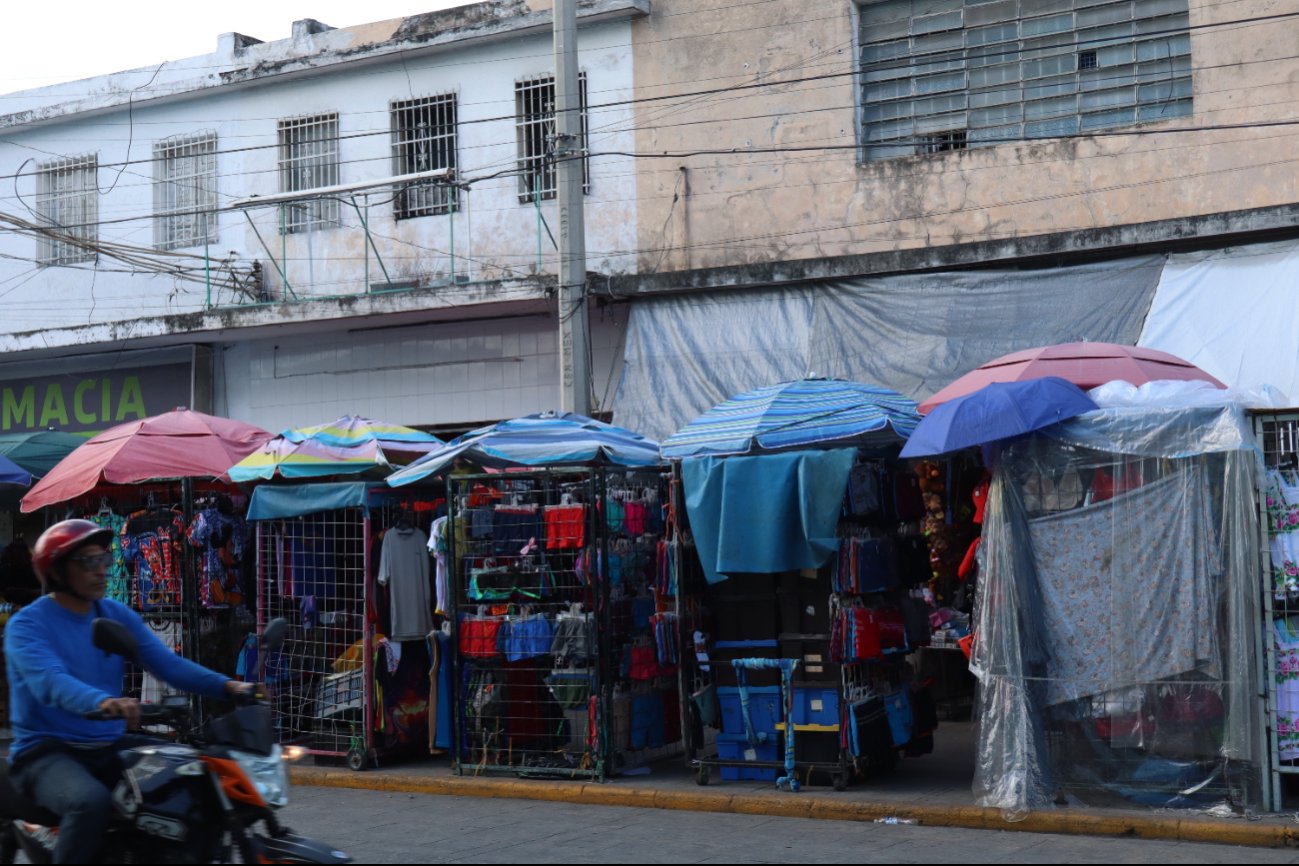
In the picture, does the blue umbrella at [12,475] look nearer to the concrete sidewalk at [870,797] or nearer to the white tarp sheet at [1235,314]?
the concrete sidewalk at [870,797]

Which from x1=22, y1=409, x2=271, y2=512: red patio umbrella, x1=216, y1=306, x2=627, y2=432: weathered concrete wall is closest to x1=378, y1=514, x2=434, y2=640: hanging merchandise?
x1=22, y1=409, x2=271, y2=512: red patio umbrella

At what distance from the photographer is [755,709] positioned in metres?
10.6

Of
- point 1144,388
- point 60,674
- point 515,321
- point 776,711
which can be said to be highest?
point 515,321

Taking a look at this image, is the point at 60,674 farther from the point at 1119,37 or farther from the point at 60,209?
the point at 60,209

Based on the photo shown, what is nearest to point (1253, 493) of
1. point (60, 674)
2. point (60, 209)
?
point (60, 674)

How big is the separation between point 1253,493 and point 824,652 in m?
3.12

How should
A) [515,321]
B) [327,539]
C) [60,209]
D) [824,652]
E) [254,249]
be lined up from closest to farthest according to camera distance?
[824,652]
[327,539]
[515,321]
[254,249]
[60,209]

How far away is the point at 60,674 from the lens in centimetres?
588

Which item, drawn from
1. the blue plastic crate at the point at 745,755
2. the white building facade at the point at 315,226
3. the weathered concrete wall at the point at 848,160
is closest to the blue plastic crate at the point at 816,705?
the blue plastic crate at the point at 745,755

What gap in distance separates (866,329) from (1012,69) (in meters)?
3.15

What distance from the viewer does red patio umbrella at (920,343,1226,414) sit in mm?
10797

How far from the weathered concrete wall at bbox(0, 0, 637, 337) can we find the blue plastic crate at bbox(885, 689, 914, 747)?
763cm

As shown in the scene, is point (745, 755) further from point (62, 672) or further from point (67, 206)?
point (67, 206)

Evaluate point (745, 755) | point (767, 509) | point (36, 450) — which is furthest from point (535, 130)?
point (745, 755)
